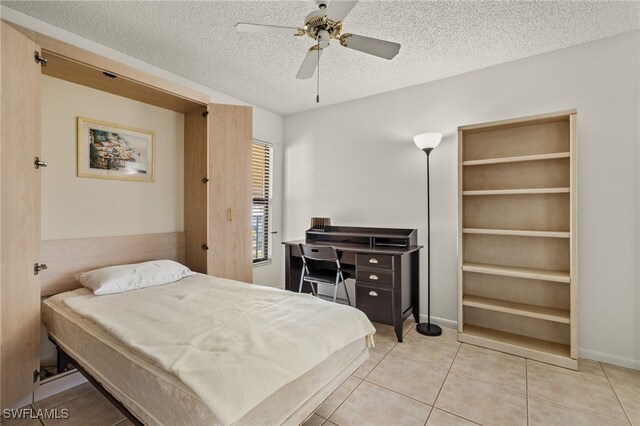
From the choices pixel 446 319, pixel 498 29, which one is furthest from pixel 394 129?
pixel 446 319

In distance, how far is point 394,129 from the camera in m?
3.31

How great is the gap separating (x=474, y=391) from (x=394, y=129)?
8.37ft

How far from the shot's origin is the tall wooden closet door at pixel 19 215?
1651 millimetres

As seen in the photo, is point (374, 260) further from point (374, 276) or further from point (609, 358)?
point (609, 358)

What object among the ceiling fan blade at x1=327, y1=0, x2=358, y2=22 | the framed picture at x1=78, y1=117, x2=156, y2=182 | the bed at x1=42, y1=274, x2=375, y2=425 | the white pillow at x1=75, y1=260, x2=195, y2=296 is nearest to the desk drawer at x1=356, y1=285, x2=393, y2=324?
the bed at x1=42, y1=274, x2=375, y2=425

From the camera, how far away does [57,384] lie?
6.35 feet

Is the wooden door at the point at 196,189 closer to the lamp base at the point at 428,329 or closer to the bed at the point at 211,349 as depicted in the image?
the bed at the point at 211,349

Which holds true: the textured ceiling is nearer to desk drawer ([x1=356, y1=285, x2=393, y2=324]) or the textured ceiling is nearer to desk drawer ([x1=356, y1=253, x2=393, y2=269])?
desk drawer ([x1=356, y1=253, x2=393, y2=269])

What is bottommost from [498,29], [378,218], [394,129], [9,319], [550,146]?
[9,319]

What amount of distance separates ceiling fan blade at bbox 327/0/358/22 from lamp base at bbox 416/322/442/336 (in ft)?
8.87

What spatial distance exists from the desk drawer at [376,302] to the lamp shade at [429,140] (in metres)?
1.45

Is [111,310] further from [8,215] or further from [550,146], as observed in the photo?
[550,146]

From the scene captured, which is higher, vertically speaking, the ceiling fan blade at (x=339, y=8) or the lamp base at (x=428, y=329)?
the ceiling fan blade at (x=339, y=8)

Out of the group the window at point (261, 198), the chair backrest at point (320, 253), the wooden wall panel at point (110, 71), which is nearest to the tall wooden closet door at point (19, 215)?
the wooden wall panel at point (110, 71)
